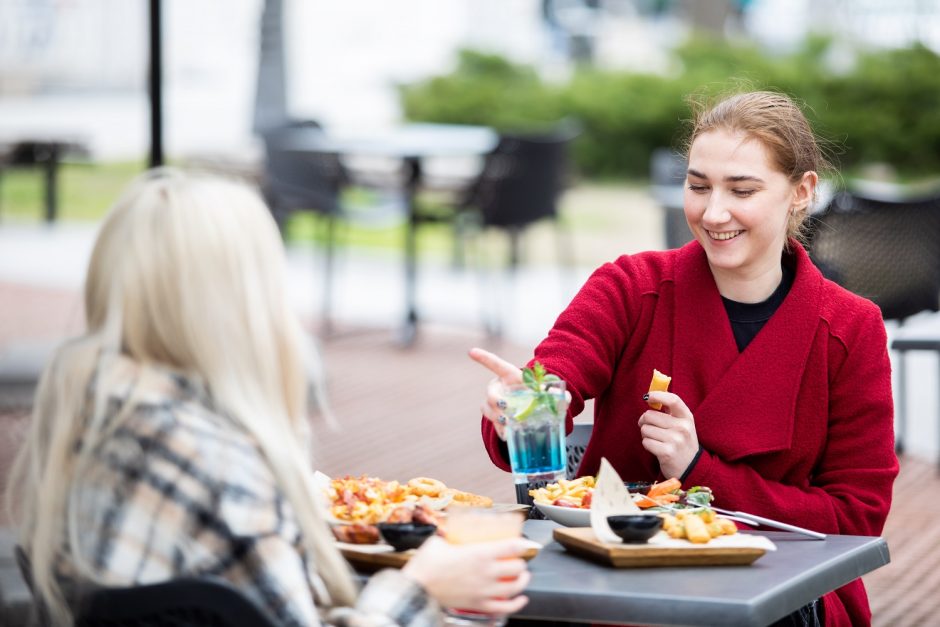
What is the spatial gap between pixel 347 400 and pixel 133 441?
18.4 ft

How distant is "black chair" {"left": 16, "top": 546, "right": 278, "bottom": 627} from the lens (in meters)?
1.77

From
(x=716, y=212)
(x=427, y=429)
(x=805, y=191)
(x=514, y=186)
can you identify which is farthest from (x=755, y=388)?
(x=514, y=186)

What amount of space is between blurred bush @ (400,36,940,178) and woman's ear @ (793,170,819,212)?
45.1 feet

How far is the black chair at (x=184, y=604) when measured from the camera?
1774 millimetres

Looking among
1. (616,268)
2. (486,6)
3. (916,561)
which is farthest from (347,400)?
(486,6)

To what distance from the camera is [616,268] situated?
115 inches

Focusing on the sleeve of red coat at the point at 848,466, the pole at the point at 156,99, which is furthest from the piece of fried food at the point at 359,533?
the pole at the point at 156,99

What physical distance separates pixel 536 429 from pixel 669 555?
17.0 inches

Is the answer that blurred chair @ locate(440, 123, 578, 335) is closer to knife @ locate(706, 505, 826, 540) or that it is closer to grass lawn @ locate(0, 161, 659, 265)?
grass lawn @ locate(0, 161, 659, 265)

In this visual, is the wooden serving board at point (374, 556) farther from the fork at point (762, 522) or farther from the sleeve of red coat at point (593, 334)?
the sleeve of red coat at point (593, 334)

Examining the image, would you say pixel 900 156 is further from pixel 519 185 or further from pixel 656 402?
pixel 656 402

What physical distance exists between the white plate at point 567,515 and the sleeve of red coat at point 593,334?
45cm

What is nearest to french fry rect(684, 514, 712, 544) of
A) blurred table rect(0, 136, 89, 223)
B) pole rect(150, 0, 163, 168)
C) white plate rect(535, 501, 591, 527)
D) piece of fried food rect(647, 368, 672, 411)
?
white plate rect(535, 501, 591, 527)

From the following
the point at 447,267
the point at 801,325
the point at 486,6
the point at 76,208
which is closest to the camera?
the point at 801,325
